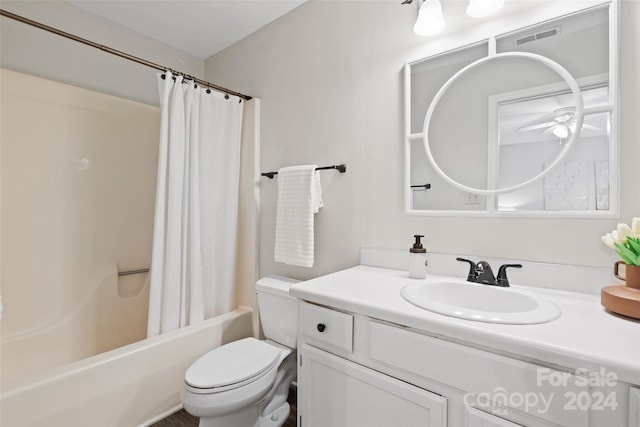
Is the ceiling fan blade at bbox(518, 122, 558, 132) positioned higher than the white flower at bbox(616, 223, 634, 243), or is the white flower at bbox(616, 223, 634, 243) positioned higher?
the ceiling fan blade at bbox(518, 122, 558, 132)

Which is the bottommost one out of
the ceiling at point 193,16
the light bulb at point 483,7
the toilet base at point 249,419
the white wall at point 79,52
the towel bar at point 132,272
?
the toilet base at point 249,419

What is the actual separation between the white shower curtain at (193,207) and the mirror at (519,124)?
1192 millimetres

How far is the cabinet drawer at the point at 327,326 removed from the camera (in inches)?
38.5

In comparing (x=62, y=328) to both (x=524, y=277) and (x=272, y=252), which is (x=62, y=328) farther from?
(x=524, y=277)

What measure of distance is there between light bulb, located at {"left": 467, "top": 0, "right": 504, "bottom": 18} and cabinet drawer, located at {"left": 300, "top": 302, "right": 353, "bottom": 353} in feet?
4.09

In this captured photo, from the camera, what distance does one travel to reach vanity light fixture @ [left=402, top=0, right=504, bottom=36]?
3.77 ft

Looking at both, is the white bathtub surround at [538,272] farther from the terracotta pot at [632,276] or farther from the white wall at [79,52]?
the white wall at [79,52]

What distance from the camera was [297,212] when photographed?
1646 mm

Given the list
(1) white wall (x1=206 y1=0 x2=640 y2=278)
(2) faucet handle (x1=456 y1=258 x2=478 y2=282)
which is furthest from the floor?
(2) faucet handle (x1=456 y1=258 x2=478 y2=282)

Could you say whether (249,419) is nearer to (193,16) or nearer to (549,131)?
(549,131)

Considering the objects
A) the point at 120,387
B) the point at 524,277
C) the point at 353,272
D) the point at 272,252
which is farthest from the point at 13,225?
the point at 524,277

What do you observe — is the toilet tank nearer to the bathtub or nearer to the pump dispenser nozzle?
the bathtub

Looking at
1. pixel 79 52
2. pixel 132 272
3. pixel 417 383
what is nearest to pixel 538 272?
pixel 417 383

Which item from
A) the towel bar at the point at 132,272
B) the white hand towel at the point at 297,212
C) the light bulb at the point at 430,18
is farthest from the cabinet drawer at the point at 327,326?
the towel bar at the point at 132,272
